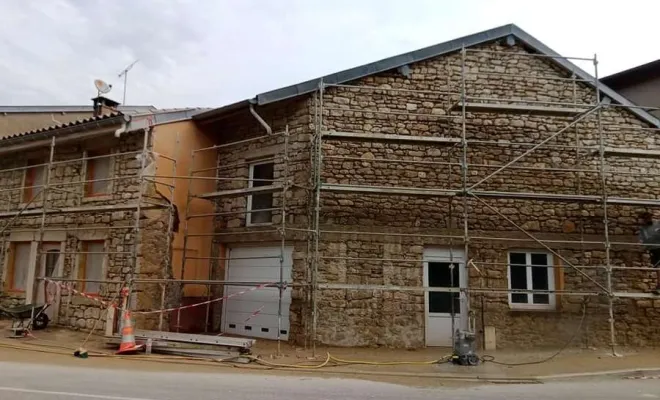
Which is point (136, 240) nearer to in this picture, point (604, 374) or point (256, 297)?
point (256, 297)

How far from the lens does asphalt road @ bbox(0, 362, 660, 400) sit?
615 cm

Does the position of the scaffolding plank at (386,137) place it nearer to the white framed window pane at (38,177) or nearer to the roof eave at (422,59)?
the roof eave at (422,59)

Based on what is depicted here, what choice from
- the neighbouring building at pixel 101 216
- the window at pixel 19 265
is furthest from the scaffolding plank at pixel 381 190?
the window at pixel 19 265

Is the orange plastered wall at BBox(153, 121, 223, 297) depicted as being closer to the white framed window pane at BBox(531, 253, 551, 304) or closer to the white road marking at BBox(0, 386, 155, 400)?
the white road marking at BBox(0, 386, 155, 400)

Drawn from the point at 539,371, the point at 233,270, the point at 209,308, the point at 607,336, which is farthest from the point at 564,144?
the point at 209,308

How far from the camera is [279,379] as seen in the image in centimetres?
750

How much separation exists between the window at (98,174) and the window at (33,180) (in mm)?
1914

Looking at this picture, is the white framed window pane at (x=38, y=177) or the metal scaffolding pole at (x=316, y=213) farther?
the white framed window pane at (x=38, y=177)

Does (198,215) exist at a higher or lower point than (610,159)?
lower

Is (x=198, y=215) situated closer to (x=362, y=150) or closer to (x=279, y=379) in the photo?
(x=362, y=150)

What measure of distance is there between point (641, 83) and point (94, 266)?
16.0 m

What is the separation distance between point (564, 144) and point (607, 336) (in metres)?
4.14

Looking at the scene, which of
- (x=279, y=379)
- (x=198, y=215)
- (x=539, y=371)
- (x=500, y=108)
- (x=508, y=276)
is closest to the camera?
(x=279, y=379)

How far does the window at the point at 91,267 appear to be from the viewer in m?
11.8
